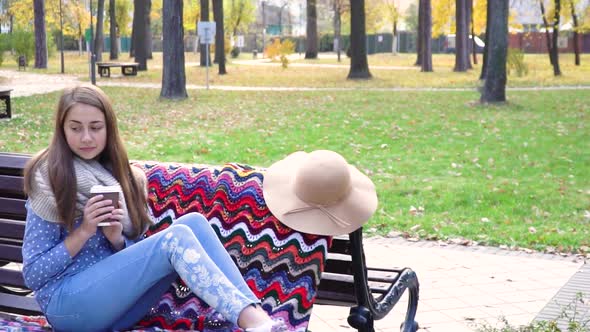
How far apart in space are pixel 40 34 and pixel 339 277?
36998mm

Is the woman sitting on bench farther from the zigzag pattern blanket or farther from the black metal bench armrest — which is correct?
the black metal bench armrest

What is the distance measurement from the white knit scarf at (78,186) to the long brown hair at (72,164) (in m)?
0.02

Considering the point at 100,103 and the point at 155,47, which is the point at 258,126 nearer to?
the point at 100,103

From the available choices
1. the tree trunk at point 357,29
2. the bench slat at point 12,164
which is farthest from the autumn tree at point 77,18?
the bench slat at point 12,164

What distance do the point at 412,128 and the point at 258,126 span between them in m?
2.81

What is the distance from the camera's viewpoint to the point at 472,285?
6.06 meters

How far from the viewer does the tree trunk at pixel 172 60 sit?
72.3 ft

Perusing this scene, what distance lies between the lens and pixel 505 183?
1008cm

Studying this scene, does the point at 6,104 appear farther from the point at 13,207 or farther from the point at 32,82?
the point at 13,207

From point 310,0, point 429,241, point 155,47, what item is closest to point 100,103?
point 429,241

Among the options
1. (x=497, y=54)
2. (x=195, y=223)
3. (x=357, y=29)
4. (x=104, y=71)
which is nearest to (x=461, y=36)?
(x=357, y=29)

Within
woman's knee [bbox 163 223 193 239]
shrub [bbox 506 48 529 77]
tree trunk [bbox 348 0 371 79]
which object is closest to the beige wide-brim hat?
woman's knee [bbox 163 223 193 239]

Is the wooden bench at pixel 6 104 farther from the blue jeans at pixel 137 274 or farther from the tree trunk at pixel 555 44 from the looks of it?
the tree trunk at pixel 555 44

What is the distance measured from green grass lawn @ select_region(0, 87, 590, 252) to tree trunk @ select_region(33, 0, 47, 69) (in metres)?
15.5
